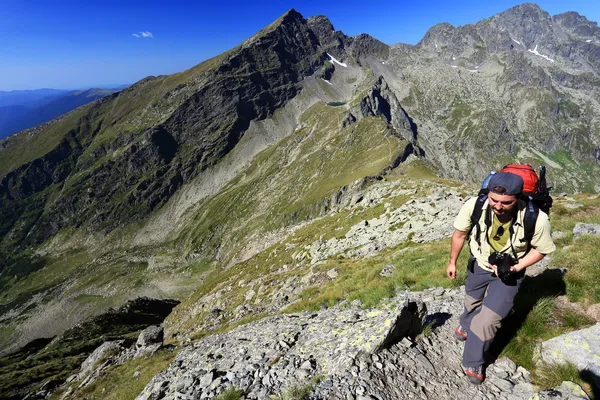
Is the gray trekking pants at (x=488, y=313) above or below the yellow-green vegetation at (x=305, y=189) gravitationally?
above

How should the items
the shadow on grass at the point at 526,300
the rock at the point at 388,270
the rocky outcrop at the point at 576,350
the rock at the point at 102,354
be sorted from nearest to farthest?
the rocky outcrop at the point at 576,350 < the shadow on grass at the point at 526,300 < the rock at the point at 388,270 < the rock at the point at 102,354

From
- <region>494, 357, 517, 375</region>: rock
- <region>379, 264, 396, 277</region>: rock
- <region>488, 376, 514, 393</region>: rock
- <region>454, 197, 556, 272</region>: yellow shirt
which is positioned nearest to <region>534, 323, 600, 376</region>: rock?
<region>494, 357, 517, 375</region>: rock

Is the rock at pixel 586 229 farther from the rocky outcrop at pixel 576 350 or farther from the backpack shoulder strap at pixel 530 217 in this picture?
the backpack shoulder strap at pixel 530 217

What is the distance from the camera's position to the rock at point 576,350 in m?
6.19

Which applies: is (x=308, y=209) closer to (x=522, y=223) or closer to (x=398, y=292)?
(x=398, y=292)

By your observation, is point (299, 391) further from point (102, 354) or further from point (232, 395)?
point (102, 354)

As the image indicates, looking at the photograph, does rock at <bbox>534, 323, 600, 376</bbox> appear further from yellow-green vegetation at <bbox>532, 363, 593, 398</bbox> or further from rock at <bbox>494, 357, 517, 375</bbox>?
rock at <bbox>494, 357, 517, 375</bbox>

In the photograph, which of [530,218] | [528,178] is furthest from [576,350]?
[528,178]

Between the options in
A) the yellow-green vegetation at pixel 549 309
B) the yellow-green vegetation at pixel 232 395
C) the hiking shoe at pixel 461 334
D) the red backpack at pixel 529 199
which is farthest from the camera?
the hiking shoe at pixel 461 334

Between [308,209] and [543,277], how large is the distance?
381ft

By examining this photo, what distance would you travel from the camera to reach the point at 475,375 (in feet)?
22.9

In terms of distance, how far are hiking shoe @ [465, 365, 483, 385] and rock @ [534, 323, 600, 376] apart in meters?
1.38

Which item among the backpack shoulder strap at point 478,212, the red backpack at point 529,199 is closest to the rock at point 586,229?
the red backpack at point 529,199

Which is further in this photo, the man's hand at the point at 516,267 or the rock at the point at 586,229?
the rock at the point at 586,229
